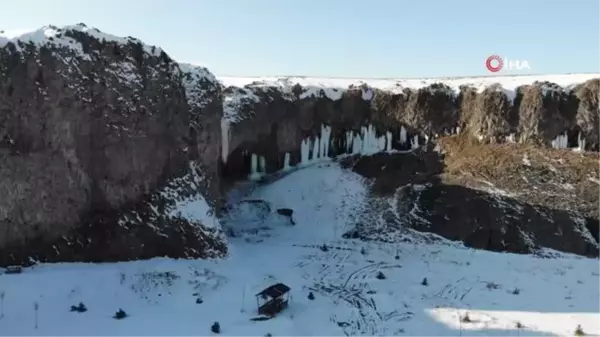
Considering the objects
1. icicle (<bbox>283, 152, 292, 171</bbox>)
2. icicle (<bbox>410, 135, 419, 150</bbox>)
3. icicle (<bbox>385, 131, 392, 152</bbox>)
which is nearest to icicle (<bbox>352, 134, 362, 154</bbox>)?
icicle (<bbox>385, 131, 392, 152</bbox>)

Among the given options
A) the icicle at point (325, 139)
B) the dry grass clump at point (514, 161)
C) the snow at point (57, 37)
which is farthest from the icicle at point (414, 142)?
the snow at point (57, 37)

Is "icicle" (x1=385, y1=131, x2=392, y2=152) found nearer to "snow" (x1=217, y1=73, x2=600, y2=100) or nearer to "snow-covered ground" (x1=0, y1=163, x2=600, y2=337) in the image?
"snow" (x1=217, y1=73, x2=600, y2=100)

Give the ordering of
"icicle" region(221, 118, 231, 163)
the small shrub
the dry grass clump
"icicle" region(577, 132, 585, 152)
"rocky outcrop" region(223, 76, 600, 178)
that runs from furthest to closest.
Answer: "rocky outcrop" region(223, 76, 600, 178), "icicle" region(577, 132, 585, 152), "icicle" region(221, 118, 231, 163), the dry grass clump, the small shrub

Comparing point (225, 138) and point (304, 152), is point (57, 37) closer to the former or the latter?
point (225, 138)

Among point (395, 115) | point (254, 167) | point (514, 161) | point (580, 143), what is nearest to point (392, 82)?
point (395, 115)

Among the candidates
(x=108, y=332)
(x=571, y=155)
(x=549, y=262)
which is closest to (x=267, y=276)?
(x=108, y=332)
